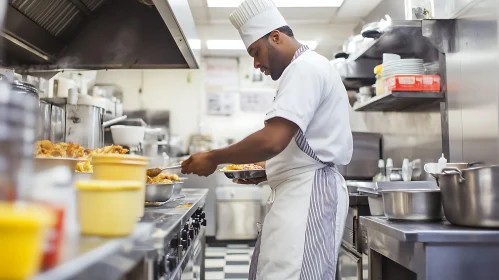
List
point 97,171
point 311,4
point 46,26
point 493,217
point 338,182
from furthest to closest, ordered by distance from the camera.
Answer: point 311,4 → point 46,26 → point 338,182 → point 493,217 → point 97,171

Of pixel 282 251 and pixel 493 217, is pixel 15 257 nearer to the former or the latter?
pixel 282 251

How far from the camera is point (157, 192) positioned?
189cm

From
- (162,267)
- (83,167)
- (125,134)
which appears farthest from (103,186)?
(125,134)

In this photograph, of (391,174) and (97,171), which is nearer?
(97,171)

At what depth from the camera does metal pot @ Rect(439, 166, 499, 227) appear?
5.31ft

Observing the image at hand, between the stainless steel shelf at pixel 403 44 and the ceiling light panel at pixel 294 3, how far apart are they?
5.54ft

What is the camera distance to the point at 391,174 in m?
3.71

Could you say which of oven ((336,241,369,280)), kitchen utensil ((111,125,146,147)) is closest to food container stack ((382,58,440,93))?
oven ((336,241,369,280))

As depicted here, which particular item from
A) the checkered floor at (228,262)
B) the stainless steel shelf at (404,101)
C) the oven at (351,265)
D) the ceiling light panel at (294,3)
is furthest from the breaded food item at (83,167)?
the ceiling light panel at (294,3)

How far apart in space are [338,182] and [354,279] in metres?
1.32

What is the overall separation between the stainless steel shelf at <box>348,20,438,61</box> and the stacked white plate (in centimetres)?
19

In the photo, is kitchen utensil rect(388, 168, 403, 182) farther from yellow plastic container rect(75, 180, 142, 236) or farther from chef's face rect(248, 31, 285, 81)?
yellow plastic container rect(75, 180, 142, 236)

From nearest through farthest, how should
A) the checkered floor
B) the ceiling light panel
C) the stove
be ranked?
the stove < the checkered floor < the ceiling light panel

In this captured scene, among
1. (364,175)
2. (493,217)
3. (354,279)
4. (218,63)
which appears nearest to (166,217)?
(493,217)
